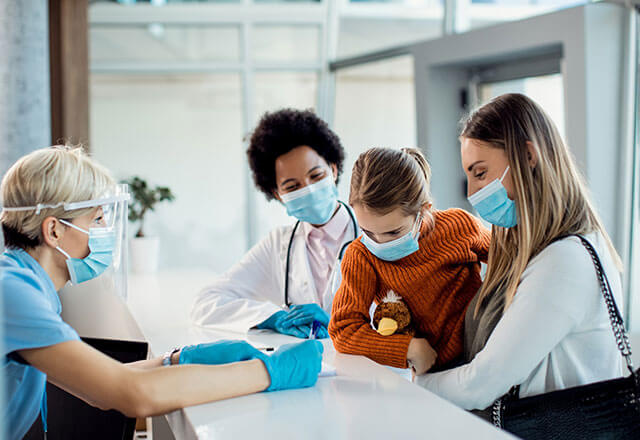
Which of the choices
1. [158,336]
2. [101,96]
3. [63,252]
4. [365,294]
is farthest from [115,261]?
[101,96]

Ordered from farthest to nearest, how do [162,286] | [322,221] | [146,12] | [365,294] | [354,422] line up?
[146,12]
[162,286]
[322,221]
[365,294]
[354,422]

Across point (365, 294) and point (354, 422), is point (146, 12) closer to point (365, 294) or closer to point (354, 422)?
point (365, 294)

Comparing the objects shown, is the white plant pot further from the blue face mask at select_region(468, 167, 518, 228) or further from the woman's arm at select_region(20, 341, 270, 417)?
the blue face mask at select_region(468, 167, 518, 228)

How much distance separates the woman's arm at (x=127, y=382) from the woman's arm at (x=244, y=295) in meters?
0.84

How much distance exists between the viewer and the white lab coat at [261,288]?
7.50 feet

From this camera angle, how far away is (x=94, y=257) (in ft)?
5.46

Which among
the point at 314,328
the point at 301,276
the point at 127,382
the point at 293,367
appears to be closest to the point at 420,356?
the point at 293,367

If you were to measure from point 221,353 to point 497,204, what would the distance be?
75 centimetres

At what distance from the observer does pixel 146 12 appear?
18.7ft

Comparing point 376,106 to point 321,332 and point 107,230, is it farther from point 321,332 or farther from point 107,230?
point 107,230

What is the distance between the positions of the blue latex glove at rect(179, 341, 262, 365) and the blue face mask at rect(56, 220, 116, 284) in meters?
0.35

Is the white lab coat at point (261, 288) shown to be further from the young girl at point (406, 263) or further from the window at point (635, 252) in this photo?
the window at point (635, 252)

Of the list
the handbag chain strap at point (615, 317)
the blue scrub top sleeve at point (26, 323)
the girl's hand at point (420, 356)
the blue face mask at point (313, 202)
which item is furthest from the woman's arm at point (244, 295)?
the handbag chain strap at point (615, 317)

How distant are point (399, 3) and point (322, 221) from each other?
11.0 ft
